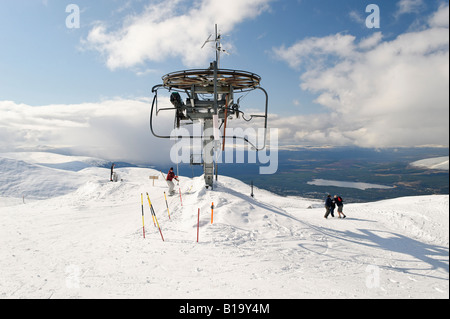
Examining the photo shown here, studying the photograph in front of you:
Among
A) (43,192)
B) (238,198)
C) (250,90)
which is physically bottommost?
(43,192)

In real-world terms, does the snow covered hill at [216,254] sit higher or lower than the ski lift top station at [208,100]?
lower

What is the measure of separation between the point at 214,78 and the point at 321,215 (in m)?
13.0

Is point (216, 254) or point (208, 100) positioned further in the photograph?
point (208, 100)

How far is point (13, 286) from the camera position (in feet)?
21.8

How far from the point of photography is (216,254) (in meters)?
8.99

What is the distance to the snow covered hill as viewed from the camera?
21.7ft

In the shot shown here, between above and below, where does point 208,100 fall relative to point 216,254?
above

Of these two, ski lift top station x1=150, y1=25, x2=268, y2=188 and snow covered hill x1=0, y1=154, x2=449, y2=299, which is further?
ski lift top station x1=150, y1=25, x2=268, y2=188

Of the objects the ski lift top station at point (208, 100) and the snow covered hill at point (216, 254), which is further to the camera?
the ski lift top station at point (208, 100)

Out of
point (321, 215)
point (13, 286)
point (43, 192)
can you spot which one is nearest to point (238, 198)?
point (321, 215)

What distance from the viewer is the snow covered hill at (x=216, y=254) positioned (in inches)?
261

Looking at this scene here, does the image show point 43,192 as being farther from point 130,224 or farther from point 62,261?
point 62,261

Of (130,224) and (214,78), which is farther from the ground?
(214,78)

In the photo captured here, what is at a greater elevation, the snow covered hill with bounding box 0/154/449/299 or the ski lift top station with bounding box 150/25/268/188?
the ski lift top station with bounding box 150/25/268/188
